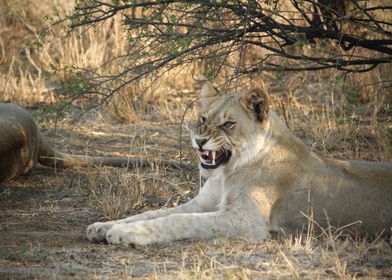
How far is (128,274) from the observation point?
151 inches

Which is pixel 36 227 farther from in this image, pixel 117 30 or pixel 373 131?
pixel 117 30

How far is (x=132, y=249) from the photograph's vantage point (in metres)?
4.36

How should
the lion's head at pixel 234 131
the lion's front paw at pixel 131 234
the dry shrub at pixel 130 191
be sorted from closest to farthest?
1. the lion's front paw at pixel 131 234
2. the lion's head at pixel 234 131
3. the dry shrub at pixel 130 191

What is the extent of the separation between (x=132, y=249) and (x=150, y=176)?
181 centimetres

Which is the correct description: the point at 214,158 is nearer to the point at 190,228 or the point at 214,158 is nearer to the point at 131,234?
the point at 190,228

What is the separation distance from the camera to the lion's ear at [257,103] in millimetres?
4746

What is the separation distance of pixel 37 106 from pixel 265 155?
16.5ft

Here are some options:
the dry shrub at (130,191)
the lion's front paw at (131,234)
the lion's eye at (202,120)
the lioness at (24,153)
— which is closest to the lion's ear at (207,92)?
the lion's eye at (202,120)

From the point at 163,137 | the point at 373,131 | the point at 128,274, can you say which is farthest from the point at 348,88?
the point at 128,274

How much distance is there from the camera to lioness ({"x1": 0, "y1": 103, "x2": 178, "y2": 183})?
626cm

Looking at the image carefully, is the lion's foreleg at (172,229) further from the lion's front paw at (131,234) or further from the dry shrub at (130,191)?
the dry shrub at (130,191)

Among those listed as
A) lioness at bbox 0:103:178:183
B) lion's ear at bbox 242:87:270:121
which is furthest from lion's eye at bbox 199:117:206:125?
lioness at bbox 0:103:178:183

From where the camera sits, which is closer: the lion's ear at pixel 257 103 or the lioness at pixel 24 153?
the lion's ear at pixel 257 103

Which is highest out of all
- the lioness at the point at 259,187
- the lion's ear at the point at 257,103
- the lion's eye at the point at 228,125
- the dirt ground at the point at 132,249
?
the lion's ear at the point at 257,103
